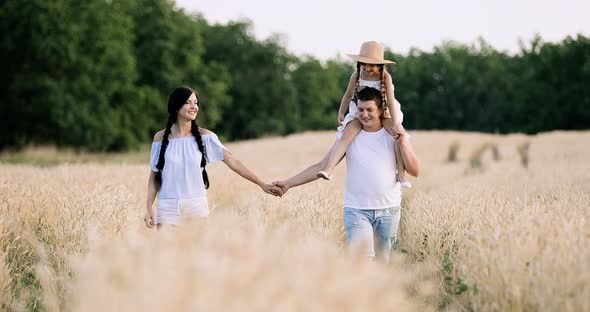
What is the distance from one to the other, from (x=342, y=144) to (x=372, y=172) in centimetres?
38

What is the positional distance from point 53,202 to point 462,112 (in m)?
59.5

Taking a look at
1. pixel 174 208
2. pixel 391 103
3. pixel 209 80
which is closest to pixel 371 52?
pixel 391 103

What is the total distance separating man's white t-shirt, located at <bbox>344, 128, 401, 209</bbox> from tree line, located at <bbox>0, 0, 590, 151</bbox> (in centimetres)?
2633

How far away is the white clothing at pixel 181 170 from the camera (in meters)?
5.04

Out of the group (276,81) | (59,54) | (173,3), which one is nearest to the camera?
(59,54)

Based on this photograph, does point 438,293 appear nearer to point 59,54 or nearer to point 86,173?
point 86,173

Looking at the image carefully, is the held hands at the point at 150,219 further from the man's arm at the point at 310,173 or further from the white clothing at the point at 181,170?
the man's arm at the point at 310,173

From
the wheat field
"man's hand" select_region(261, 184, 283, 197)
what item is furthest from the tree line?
"man's hand" select_region(261, 184, 283, 197)

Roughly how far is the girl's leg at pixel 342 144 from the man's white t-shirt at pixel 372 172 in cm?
5

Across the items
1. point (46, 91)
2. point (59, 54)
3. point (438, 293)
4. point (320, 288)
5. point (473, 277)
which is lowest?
point (438, 293)

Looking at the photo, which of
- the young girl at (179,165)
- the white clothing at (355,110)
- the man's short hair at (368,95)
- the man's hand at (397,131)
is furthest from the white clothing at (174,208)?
the man's hand at (397,131)

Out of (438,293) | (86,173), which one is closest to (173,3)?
(86,173)

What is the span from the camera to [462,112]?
204ft

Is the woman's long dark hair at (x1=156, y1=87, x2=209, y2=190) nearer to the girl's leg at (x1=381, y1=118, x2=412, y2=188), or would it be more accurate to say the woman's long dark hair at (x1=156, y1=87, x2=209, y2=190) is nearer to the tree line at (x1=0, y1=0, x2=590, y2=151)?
the girl's leg at (x1=381, y1=118, x2=412, y2=188)
